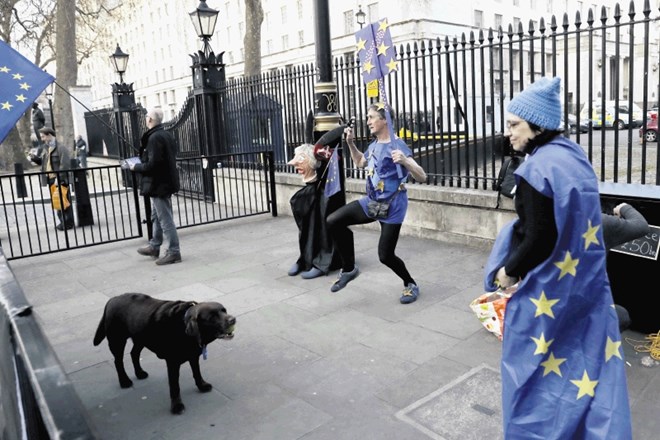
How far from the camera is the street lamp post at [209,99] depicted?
481 inches

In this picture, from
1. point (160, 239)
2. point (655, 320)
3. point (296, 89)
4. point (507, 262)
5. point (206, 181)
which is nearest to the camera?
point (507, 262)

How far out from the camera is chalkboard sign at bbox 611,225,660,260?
13.0ft

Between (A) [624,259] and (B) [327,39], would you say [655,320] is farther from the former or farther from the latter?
(B) [327,39]

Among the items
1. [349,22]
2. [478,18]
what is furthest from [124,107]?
[478,18]

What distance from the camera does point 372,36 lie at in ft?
17.7

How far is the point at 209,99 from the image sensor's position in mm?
12359

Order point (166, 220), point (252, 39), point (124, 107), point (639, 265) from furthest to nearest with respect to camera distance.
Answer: point (252, 39) → point (124, 107) → point (166, 220) → point (639, 265)

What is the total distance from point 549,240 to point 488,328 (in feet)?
7.72

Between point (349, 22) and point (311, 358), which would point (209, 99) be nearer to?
point (311, 358)

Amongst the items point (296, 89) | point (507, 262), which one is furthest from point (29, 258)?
point (507, 262)

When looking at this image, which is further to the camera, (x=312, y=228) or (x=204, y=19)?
(x=204, y=19)

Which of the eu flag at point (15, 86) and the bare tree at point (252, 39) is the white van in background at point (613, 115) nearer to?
the eu flag at point (15, 86)

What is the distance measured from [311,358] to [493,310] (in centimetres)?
152

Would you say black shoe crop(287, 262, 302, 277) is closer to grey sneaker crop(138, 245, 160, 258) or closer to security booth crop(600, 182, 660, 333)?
grey sneaker crop(138, 245, 160, 258)
